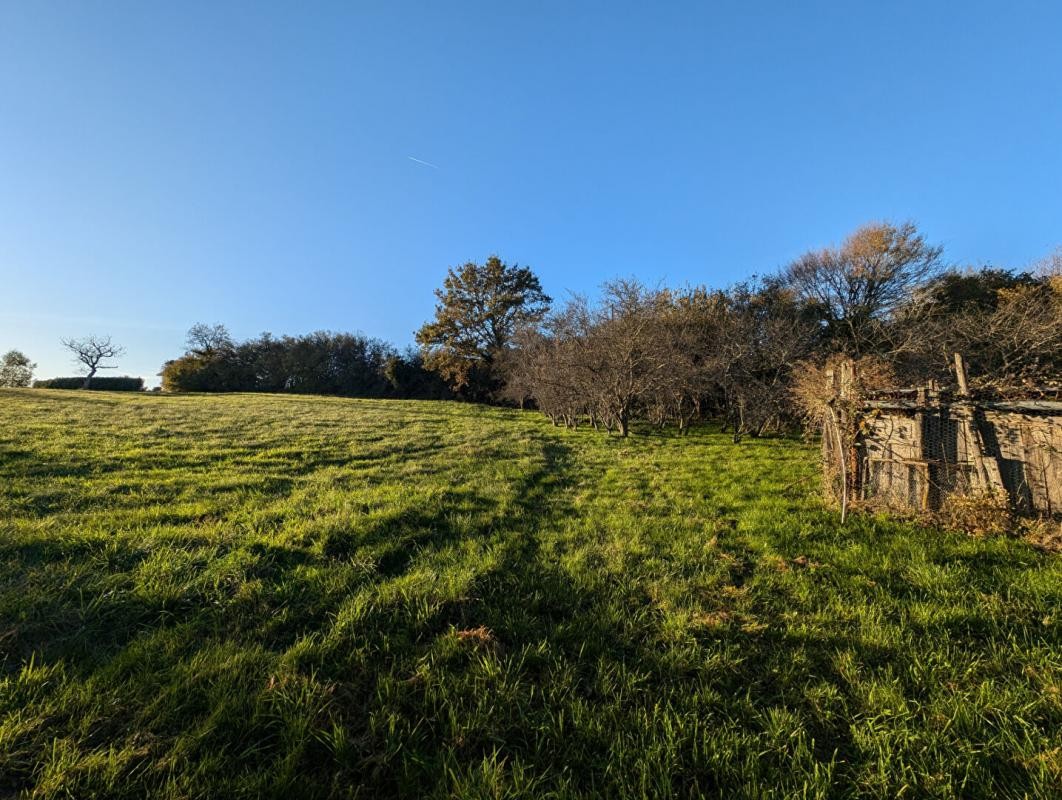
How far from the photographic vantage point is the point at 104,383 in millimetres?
Result: 43812

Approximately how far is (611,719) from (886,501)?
6.22 meters

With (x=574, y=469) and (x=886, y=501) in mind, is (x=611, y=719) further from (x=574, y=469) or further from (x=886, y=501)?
(x=574, y=469)

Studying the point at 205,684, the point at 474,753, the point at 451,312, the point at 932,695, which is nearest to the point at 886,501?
the point at 932,695

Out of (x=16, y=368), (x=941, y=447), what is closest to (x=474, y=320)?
(x=941, y=447)

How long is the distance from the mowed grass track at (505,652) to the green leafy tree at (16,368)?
2352 inches

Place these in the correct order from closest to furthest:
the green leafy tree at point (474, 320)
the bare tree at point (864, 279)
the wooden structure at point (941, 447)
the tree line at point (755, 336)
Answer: the wooden structure at point (941, 447) → the tree line at point (755, 336) → the bare tree at point (864, 279) → the green leafy tree at point (474, 320)

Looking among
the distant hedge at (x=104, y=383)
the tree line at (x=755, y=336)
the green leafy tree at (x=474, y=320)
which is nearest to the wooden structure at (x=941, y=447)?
the tree line at (x=755, y=336)

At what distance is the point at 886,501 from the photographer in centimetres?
595

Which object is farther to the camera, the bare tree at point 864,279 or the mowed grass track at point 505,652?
the bare tree at point 864,279

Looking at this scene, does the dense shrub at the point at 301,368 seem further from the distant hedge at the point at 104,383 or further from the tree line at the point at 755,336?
the tree line at the point at 755,336

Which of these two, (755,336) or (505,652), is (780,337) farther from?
(505,652)

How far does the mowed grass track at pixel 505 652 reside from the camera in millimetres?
1951

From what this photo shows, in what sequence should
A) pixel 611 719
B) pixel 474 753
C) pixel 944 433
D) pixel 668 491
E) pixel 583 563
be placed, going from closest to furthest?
pixel 474 753 → pixel 611 719 → pixel 583 563 → pixel 944 433 → pixel 668 491

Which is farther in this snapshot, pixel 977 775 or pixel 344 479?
pixel 344 479
